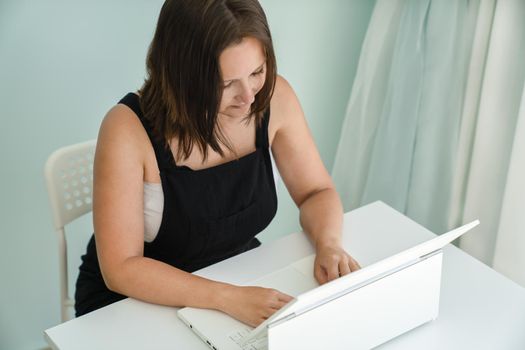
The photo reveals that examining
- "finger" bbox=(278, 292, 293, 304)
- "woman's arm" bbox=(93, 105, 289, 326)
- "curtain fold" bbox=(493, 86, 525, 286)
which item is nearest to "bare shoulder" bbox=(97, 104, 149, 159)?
"woman's arm" bbox=(93, 105, 289, 326)

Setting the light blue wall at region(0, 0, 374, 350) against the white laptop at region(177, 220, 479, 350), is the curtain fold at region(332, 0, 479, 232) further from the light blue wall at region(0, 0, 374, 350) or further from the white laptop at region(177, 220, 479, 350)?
the white laptop at region(177, 220, 479, 350)

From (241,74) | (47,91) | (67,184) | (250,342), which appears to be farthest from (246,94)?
(47,91)

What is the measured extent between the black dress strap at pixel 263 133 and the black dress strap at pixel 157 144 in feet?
0.78

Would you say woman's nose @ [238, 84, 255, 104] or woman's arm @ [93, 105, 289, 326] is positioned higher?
woman's nose @ [238, 84, 255, 104]

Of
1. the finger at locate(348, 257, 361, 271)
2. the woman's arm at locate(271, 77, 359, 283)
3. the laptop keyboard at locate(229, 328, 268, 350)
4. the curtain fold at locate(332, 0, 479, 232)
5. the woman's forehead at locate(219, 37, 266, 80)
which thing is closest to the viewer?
the laptop keyboard at locate(229, 328, 268, 350)

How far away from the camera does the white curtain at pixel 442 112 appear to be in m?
2.20

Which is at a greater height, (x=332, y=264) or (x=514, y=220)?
(x=332, y=264)

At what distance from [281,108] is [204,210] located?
0.32 m

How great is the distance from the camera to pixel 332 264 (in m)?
1.63

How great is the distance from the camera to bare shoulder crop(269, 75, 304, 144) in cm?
185

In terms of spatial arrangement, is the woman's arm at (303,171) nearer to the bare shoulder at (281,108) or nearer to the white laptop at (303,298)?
the bare shoulder at (281,108)

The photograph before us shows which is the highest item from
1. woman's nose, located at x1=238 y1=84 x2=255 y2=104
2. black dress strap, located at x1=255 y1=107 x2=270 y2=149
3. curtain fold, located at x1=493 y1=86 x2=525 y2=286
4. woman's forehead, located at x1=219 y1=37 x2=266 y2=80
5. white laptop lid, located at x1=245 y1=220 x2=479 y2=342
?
woman's forehead, located at x1=219 y1=37 x2=266 y2=80

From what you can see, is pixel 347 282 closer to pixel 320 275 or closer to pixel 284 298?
pixel 284 298

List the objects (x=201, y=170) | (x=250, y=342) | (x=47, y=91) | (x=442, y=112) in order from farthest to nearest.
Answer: (x=442, y=112)
(x=47, y=91)
(x=201, y=170)
(x=250, y=342)
